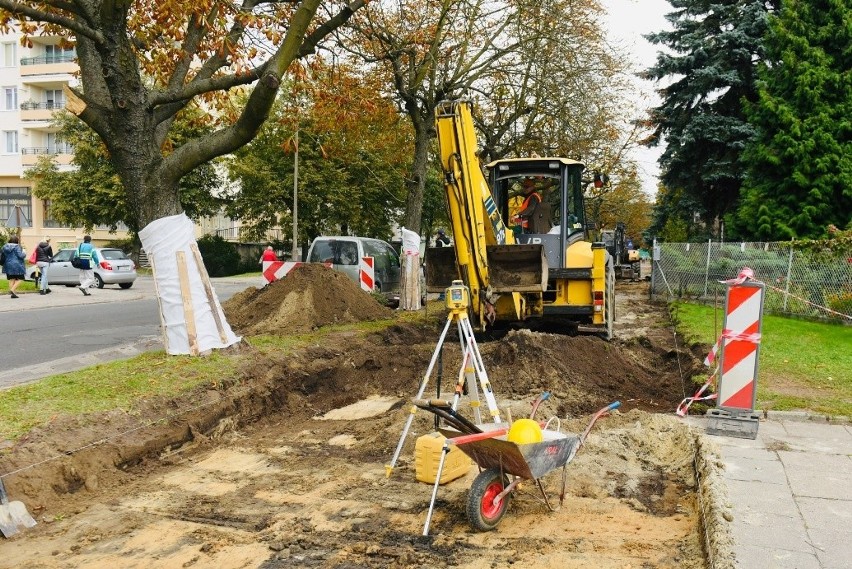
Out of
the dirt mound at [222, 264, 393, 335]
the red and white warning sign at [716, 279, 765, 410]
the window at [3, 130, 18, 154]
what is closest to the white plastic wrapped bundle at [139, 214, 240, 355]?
the dirt mound at [222, 264, 393, 335]

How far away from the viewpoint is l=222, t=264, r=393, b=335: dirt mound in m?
14.1

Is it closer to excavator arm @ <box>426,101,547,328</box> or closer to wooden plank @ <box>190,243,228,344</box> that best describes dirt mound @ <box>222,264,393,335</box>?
wooden plank @ <box>190,243,228,344</box>

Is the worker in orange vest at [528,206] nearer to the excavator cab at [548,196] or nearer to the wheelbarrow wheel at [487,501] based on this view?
the excavator cab at [548,196]

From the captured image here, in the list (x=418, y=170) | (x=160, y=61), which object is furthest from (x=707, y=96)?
(x=160, y=61)

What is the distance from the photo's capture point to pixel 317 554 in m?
4.47

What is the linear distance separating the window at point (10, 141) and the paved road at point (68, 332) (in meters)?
35.5

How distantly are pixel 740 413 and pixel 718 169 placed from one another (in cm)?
2182

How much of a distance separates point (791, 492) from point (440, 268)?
6992mm

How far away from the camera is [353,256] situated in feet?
64.8

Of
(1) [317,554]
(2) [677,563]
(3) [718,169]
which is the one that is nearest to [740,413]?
(2) [677,563]

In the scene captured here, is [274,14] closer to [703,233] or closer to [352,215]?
[703,233]

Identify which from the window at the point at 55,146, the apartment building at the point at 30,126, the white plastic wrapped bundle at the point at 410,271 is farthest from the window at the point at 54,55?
the white plastic wrapped bundle at the point at 410,271

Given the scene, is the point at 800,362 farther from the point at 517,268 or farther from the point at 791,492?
the point at 791,492

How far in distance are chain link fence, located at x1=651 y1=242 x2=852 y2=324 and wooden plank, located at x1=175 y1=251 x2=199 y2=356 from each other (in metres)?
10.1
